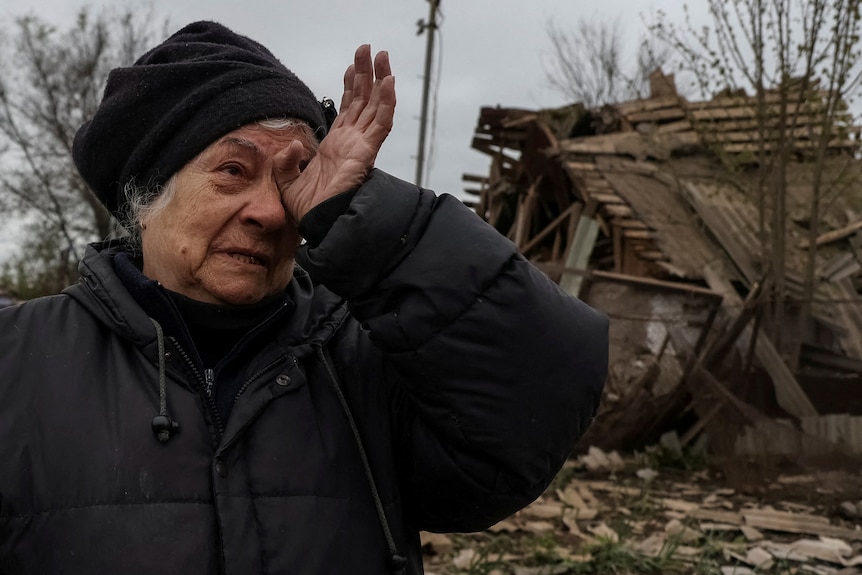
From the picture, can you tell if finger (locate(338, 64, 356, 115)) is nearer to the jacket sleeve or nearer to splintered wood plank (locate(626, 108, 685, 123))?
the jacket sleeve

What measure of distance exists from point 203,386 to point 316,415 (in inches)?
8.9

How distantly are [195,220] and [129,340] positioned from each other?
12.4 inches

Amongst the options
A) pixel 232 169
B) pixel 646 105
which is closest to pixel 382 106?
pixel 232 169

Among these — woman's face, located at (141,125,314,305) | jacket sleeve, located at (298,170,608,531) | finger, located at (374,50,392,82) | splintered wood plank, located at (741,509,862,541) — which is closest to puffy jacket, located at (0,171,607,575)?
jacket sleeve, located at (298,170,608,531)

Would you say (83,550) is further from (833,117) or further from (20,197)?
(20,197)

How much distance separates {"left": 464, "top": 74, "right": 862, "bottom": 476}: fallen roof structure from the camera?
23.3ft

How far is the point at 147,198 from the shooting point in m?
1.79

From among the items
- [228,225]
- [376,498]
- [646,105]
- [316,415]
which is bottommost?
[376,498]

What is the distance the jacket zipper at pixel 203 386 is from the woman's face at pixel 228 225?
0.17 metres

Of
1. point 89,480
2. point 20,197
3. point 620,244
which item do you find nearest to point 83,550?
point 89,480

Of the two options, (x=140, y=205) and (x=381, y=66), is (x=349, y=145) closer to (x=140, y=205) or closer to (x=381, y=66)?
(x=381, y=66)

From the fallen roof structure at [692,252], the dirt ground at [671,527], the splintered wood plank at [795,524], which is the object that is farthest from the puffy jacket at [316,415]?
the fallen roof structure at [692,252]

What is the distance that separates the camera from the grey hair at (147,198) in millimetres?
1756

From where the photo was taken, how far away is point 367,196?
5.08 feet
